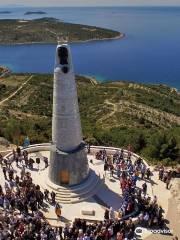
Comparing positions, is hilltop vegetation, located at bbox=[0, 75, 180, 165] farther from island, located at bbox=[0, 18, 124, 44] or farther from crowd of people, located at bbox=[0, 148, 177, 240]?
island, located at bbox=[0, 18, 124, 44]

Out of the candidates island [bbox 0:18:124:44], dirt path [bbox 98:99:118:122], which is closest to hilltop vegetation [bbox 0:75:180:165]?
dirt path [bbox 98:99:118:122]

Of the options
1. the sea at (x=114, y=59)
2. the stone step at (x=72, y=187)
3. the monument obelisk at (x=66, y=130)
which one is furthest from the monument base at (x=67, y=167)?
the sea at (x=114, y=59)

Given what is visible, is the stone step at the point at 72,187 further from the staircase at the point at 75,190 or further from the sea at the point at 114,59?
the sea at the point at 114,59

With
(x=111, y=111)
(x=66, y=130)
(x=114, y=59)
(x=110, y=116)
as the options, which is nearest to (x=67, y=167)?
(x=66, y=130)

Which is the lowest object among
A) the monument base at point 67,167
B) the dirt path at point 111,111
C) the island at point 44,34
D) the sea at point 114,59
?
the sea at point 114,59

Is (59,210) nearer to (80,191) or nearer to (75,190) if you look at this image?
(75,190)

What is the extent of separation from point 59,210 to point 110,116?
104ft

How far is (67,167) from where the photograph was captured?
66.4ft

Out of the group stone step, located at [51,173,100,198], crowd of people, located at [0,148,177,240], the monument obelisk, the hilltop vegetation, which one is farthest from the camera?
the hilltop vegetation

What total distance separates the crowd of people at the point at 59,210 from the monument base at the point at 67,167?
3.56 ft

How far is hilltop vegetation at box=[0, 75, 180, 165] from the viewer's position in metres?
27.8

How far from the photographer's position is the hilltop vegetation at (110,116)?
27750mm

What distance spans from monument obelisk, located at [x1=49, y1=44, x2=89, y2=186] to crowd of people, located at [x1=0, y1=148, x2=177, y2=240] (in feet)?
4.77

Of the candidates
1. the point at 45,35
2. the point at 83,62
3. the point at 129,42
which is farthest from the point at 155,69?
the point at 45,35
